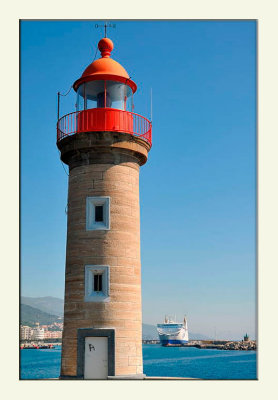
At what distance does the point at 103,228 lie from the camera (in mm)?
17094

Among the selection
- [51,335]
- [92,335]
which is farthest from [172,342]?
[92,335]

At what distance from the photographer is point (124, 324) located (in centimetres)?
1661

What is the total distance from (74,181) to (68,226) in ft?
4.70

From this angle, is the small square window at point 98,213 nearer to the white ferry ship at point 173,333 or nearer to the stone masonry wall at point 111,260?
the stone masonry wall at point 111,260

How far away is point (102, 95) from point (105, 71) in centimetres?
78

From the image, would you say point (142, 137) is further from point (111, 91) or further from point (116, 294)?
point (116, 294)

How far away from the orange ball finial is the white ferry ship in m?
136

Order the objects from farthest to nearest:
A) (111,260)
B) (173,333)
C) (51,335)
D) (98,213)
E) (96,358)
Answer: (51,335) → (173,333) → (98,213) → (111,260) → (96,358)

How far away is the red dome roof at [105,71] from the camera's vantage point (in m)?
17.8

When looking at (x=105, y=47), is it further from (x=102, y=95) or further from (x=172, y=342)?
(x=172, y=342)

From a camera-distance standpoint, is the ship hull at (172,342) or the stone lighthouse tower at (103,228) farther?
the ship hull at (172,342)

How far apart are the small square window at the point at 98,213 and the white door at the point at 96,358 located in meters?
3.32

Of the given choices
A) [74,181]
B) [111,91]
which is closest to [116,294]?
[74,181]

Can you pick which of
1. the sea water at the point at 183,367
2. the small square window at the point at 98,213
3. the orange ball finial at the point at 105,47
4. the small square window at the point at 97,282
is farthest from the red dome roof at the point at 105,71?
the sea water at the point at 183,367
